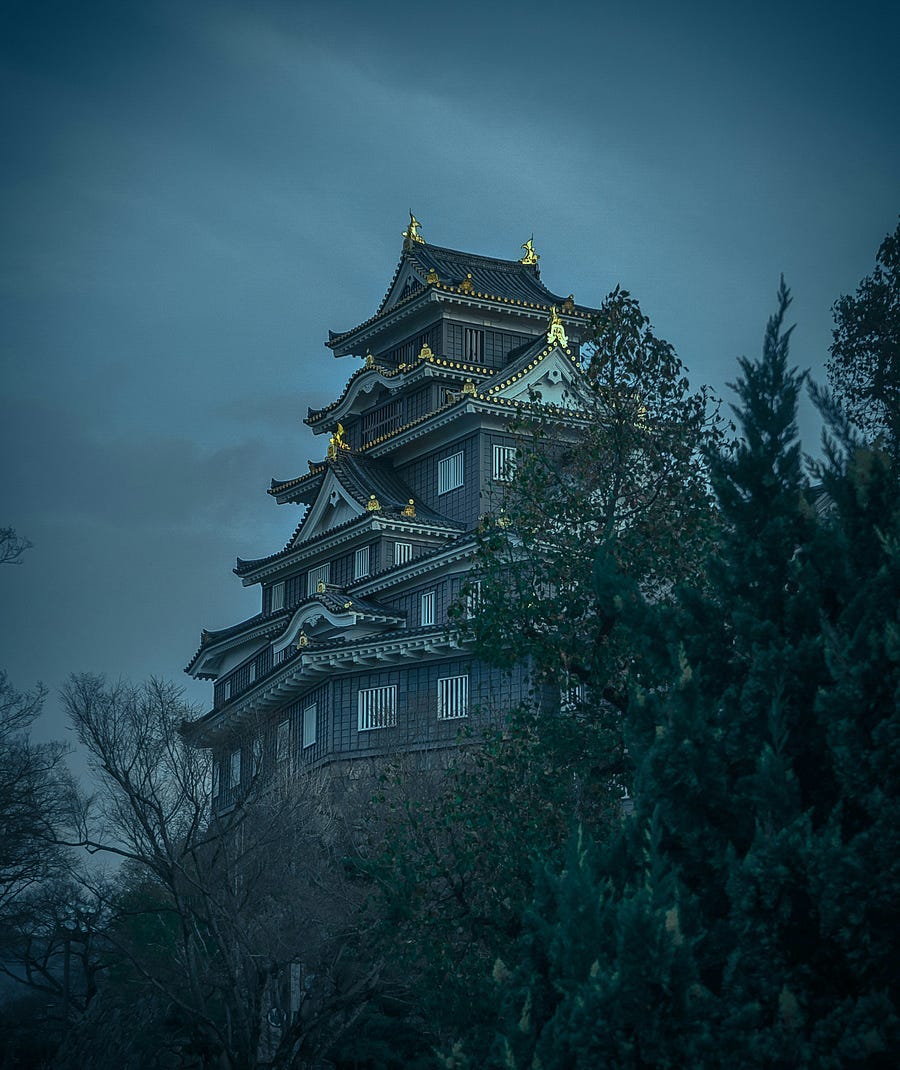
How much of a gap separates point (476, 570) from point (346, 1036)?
12404 mm

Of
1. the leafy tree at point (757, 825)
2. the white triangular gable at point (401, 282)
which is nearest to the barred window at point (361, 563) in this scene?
the white triangular gable at point (401, 282)

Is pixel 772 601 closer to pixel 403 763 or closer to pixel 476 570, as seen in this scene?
pixel 476 570

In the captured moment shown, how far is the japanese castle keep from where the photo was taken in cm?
4038

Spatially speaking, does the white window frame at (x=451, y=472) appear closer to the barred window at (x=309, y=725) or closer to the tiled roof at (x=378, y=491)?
the tiled roof at (x=378, y=491)

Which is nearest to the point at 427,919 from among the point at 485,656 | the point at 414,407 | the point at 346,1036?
the point at 485,656

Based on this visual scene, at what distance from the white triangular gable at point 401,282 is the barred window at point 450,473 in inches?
302

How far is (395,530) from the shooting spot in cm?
4469

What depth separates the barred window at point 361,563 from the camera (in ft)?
151

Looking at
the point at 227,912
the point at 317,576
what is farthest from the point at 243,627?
the point at 227,912

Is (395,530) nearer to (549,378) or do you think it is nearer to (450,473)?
(450,473)

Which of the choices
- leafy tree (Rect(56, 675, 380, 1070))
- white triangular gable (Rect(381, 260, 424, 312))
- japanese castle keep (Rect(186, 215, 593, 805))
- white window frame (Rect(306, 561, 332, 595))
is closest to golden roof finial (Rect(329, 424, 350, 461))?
japanese castle keep (Rect(186, 215, 593, 805))

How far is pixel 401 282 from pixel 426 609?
49.4 ft

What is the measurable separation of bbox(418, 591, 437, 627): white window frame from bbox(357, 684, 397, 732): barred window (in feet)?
7.76

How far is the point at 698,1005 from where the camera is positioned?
1103 cm
